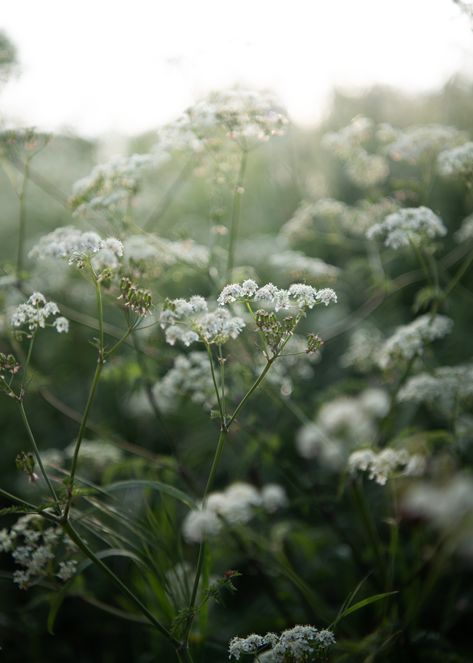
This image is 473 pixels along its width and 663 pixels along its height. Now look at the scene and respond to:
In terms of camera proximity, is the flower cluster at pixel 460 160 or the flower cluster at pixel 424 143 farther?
the flower cluster at pixel 424 143

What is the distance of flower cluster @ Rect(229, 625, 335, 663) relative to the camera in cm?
201

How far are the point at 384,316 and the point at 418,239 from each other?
2.61 m

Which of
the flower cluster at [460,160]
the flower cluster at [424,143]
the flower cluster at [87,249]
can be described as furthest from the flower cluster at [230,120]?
the flower cluster at [87,249]

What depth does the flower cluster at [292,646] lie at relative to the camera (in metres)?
2.01

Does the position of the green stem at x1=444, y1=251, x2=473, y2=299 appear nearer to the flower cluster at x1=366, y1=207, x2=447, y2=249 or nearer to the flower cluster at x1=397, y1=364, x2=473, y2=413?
the flower cluster at x1=366, y1=207, x2=447, y2=249

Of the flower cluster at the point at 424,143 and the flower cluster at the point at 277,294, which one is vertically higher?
the flower cluster at the point at 424,143

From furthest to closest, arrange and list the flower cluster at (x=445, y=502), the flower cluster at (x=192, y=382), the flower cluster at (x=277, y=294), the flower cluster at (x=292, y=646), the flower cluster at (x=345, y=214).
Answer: the flower cluster at (x=445, y=502), the flower cluster at (x=345, y=214), the flower cluster at (x=192, y=382), the flower cluster at (x=277, y=294), the flower cluster at (x=292, y=646)

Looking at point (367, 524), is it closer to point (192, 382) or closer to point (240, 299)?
point (192, 382)

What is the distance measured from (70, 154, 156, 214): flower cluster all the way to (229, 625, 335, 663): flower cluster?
2.17 meters

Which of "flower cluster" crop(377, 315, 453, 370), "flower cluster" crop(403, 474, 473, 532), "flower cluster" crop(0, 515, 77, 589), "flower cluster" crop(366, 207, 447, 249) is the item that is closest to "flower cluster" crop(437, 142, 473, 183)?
"flower cluster" crop(366, 207, 447, 249)

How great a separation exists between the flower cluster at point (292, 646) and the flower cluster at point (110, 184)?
2169 mm

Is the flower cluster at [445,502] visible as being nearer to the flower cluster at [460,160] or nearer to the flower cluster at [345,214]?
the flower cluster at [345,214]

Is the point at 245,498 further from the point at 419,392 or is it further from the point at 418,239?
the point at 418,239

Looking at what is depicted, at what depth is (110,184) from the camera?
3.29 meters
